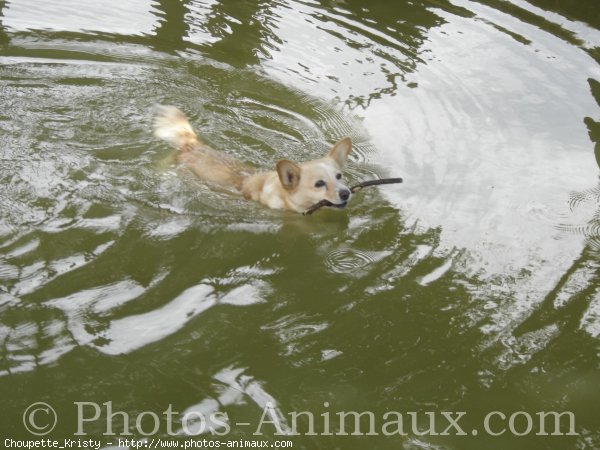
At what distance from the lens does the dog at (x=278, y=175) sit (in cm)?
445

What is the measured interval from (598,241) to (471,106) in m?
1.95

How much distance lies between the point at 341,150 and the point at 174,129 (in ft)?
4.48

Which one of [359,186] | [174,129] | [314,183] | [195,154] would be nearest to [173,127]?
[174,129]

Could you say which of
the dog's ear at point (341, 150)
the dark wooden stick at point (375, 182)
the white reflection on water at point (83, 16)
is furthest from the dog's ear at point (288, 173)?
the white reflection on water at point (83, 16)

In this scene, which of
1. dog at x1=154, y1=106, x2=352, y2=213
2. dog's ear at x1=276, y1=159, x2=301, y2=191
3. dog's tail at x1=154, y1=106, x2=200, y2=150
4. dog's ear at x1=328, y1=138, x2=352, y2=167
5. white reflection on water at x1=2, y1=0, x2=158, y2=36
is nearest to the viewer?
dog's ear at x1=276, y1=159, x2=301, y2=191

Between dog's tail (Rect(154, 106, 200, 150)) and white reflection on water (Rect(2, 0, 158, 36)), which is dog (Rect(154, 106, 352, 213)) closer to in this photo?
dog's tail (Rect(154, 106, 200, 150))

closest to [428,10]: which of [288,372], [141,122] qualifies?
[141,122]

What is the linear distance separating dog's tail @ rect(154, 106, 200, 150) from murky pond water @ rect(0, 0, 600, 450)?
14 centimetres

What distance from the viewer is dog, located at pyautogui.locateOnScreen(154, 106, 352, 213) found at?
14.6 ft

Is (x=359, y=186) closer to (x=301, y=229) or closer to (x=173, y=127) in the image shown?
(x=301, y=229)

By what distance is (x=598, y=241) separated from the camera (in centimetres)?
434

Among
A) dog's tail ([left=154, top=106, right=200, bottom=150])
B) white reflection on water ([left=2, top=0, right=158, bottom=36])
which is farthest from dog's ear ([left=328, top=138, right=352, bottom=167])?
white reflection on water ([left=2, top=0, right=158, bottom=36])

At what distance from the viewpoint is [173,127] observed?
5.21 m

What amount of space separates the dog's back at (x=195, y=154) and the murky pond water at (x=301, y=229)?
0.37 feet
